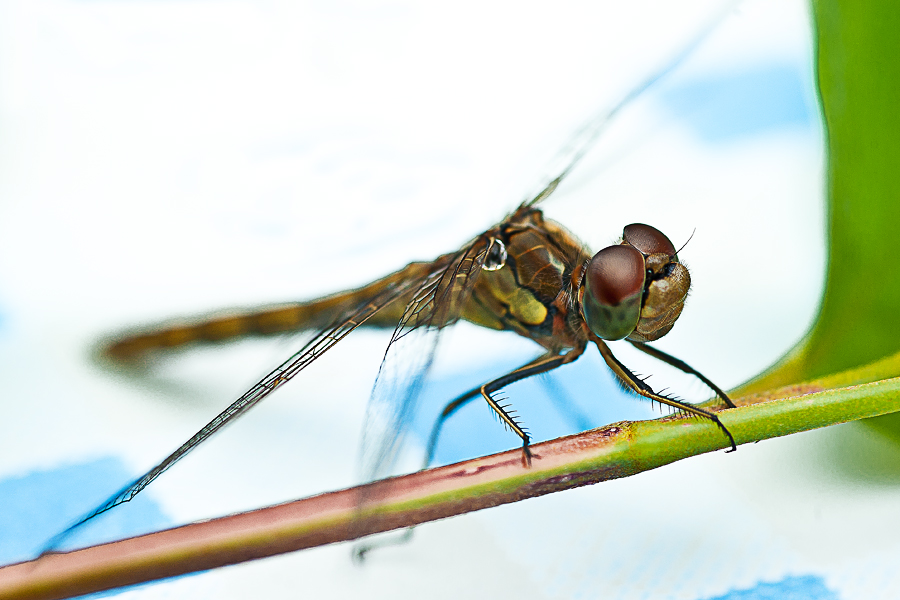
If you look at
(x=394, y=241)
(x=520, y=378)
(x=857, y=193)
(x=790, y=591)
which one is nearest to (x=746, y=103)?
(x=857, y=193)

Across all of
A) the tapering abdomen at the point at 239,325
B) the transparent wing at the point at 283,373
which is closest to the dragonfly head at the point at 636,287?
the transparent wing at the point at 283,373

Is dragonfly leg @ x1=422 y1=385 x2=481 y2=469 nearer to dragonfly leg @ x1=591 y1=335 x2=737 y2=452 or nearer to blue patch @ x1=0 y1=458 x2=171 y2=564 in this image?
dragonfly leg @ x1=591 y1=335 x2=737 y2=452

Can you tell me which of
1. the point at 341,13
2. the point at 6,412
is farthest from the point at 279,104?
the point at 6,412

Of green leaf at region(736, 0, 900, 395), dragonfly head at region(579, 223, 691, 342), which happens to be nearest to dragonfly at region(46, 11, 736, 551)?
dragonfly head at region(579, 223, 691, 342)

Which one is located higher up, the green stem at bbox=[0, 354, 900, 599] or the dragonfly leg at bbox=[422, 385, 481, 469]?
the dragonfly leg at bbox=[422, 385, 481, 469]

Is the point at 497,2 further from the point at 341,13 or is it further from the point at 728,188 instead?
the point at 728,188

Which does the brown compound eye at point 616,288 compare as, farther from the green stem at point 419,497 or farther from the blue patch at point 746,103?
the blue patch at point 746,103

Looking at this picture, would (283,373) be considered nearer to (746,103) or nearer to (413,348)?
(413,348)
